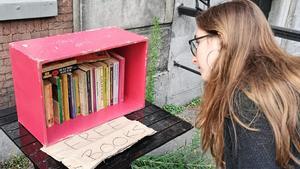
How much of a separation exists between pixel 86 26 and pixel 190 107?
6.49 ft

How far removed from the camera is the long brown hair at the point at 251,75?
1236mm

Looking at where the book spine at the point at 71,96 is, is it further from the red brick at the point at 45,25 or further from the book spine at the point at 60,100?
the red brick at the point at 45,25

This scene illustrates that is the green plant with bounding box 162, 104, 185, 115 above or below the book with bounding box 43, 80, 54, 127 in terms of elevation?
below

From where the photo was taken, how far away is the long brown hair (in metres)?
1.24

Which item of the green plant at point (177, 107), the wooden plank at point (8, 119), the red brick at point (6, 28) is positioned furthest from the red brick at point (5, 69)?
the green plant at point (177, 107)

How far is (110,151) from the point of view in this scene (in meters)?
1.77

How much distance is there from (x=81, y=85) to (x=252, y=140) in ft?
3.79

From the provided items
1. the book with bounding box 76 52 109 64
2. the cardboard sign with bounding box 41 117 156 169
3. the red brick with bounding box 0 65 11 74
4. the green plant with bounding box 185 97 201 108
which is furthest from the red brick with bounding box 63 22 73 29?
the green plant with bounding box 185 97 201 108

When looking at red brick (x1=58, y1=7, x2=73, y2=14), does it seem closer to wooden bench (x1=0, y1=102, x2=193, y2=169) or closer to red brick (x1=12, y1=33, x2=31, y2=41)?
red brick (x1=12, y1=33, x2=31, y2=41)

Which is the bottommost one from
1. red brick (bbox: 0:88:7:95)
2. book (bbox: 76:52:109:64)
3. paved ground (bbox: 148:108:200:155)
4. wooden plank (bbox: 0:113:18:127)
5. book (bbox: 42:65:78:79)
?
paved ground (bbox: 148:108:200:155)

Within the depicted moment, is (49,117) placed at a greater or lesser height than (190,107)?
greater

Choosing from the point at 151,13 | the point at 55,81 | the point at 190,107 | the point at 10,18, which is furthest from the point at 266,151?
the point at 190,107

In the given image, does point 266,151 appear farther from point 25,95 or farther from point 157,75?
point 157,75

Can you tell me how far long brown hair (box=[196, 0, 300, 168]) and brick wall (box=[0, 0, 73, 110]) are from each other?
1602 mm
